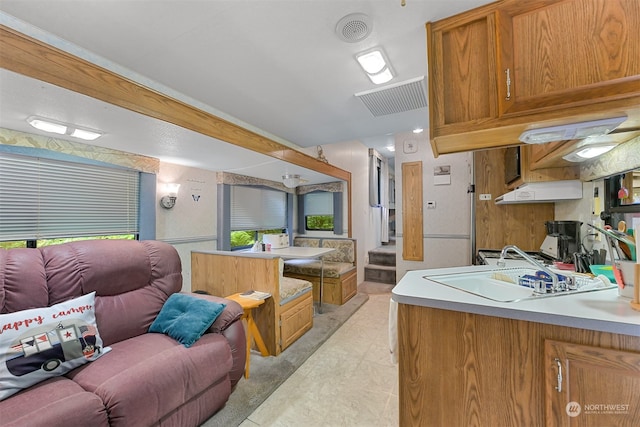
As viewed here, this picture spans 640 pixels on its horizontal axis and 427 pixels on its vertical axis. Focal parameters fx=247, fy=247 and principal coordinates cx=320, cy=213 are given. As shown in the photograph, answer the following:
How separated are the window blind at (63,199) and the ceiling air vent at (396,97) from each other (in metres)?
2.57

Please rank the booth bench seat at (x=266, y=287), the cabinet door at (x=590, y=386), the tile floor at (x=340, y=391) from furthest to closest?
the booth bench seat at (x=266, y=287) < the tile floor at (x=340, y=391) < the cabinet door at (x=590, y=386)

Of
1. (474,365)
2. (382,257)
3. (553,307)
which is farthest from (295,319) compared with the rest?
(382,257)

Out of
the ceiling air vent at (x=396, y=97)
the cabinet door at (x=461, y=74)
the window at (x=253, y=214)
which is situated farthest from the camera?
the window at (x=253, y=214)

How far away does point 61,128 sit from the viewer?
1833mm

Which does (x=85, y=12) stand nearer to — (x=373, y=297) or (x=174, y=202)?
(x=174, y=202)

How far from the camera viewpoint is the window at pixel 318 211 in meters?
4.95

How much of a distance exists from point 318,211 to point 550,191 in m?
3.54

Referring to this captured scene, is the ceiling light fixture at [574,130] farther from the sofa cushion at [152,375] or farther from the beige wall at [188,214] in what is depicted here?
the beige wall at [188,214]

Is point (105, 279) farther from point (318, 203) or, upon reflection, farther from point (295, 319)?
point (318, 203)

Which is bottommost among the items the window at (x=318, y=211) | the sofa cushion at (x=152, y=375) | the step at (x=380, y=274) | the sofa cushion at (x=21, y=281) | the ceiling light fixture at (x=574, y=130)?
the step at (x=380, y=274)

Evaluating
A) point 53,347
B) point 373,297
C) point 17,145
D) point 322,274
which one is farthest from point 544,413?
point 17,145

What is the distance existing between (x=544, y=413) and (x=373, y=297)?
329cm

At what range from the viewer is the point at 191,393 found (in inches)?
59.3

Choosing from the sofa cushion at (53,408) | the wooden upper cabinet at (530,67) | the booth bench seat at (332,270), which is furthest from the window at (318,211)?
the sofa cushion at (53,408)
